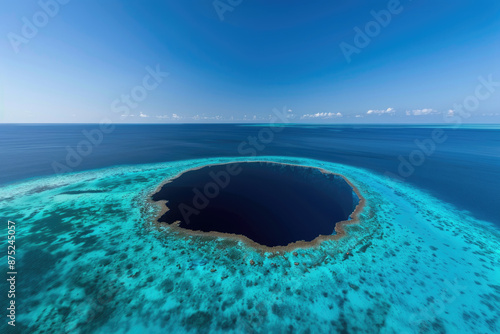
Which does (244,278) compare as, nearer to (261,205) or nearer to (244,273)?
(244,273)

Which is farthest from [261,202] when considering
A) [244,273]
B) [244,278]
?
[244,278]

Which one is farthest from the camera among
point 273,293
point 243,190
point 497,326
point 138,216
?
point 243,190

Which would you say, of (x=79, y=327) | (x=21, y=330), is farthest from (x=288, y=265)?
(x=21, y=330)

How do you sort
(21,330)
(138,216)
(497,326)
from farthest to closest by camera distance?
(138,216) → (497,326) → (21,330)

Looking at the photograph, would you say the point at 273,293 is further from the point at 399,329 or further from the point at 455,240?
the point at 455,240

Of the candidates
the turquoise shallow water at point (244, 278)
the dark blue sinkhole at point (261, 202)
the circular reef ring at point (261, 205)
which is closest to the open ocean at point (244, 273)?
the turquoise shallow water at point (244, 278)

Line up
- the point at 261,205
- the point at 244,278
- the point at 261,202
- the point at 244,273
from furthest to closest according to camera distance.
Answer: the point at 261,202, the point at 261,205, the point at 244,273, the point at 244,278

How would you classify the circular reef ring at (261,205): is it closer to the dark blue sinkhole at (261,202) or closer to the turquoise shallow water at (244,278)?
the dark blue sinkhole at (261,202)
